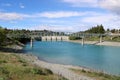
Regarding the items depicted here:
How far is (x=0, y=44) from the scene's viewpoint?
130 m

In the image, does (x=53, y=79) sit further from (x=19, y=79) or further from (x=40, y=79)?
(x=19, y=79)

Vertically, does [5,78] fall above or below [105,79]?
above

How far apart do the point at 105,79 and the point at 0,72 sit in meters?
15.0

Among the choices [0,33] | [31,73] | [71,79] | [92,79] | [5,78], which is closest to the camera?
[5,78]

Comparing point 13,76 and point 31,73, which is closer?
point 13,76

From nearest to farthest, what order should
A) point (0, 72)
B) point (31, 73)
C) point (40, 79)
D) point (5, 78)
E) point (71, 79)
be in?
1. point (5, 78)
2. point (40, 79)
3. point (0, 72)
4. point (31, 73)
5. point (71, 79)

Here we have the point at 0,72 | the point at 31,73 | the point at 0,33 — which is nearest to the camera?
the point at 0,72

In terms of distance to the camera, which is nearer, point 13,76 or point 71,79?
point 13,76

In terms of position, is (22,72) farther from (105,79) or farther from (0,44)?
(0,44)

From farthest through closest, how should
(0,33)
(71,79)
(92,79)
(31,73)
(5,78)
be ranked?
(0,33) < (92,79) < (71,79) < (31,73) < (5,78)

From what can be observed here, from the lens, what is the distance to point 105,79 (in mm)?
37906

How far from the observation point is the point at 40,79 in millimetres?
26891

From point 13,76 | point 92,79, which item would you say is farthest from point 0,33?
point 13,76

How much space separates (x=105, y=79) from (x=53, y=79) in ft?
40.0
